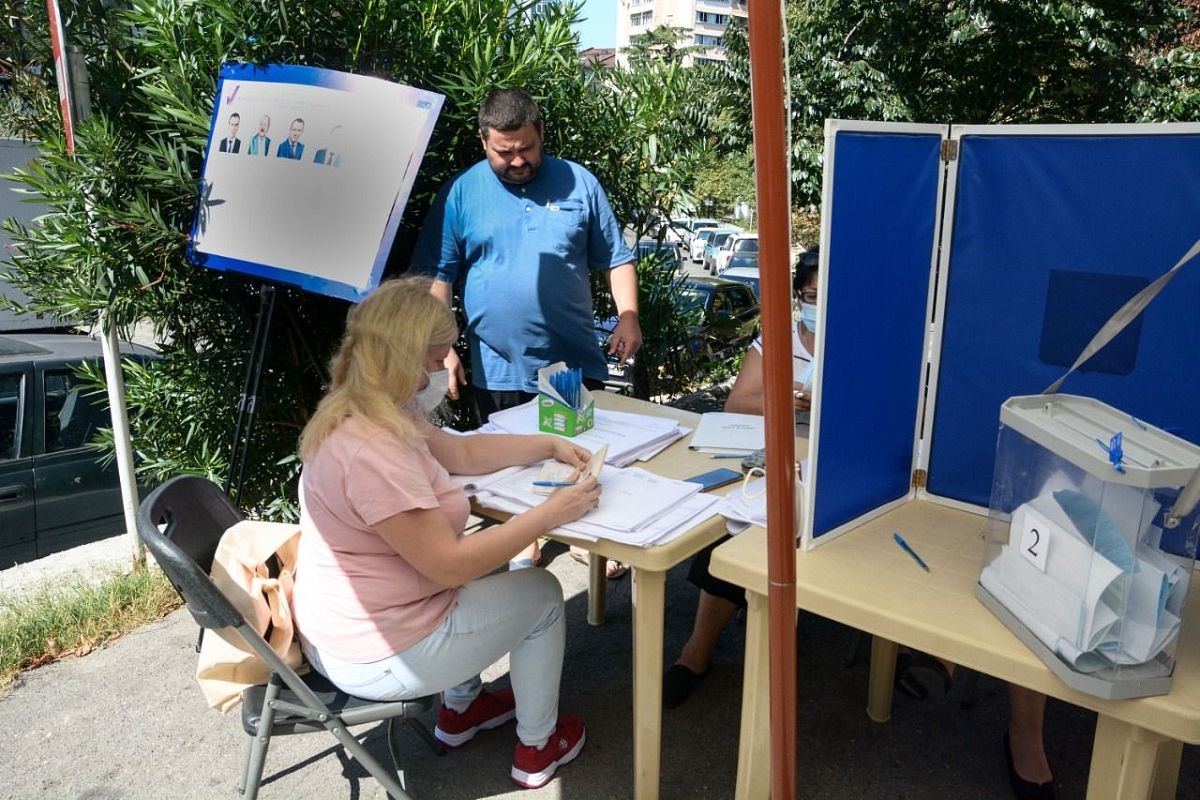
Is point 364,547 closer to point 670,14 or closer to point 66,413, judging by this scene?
point 66,413

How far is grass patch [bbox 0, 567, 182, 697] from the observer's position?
2.98 m

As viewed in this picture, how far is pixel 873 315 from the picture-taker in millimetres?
1772

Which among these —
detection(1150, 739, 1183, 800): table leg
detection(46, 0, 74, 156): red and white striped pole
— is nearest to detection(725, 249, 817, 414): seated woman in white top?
detection(1150, 739, 1183, 800): table leg

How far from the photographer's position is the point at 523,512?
197cm

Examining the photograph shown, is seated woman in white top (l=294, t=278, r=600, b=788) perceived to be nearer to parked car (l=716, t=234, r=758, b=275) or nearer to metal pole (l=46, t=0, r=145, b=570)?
metal pole (l=46, t=0, r=145, b=570)

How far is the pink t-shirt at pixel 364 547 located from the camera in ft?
5.77

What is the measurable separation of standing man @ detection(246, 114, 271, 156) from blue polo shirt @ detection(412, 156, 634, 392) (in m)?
0.61

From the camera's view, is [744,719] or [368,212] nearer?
[744,719]

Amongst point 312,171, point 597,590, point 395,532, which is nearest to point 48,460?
point 312,171

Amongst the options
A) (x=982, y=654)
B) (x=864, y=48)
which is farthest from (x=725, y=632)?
(x=864, y=48)

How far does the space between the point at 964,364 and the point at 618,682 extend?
1.50 m

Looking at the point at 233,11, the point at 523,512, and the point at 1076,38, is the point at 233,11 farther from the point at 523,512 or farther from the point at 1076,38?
the point at 1076,38

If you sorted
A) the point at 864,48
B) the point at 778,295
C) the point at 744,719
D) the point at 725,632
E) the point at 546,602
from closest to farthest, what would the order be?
the point at 778,295 → the point at 744,719 → the point at 546,602 → the point at 725,632 → the point at 864,48

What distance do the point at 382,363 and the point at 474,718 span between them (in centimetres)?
115
